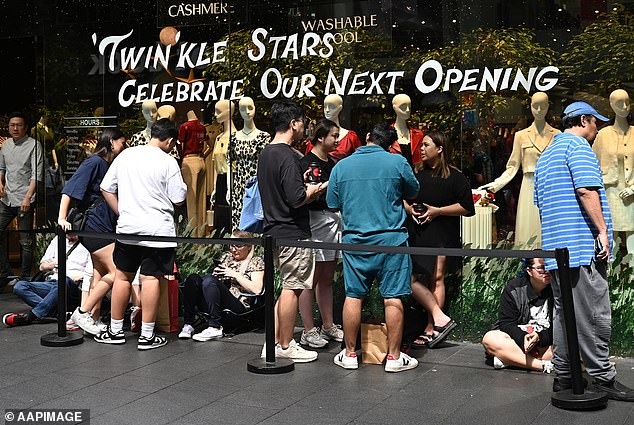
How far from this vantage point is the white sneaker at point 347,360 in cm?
748

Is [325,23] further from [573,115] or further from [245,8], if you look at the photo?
[573,115]

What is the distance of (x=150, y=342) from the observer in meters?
8.30

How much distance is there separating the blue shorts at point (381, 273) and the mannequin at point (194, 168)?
9.58 ft

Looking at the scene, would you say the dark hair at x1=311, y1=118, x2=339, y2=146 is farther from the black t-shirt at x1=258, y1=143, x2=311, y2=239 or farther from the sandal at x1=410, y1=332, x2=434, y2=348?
the sandal at x1=410, y1=332, x2=434, y2=348

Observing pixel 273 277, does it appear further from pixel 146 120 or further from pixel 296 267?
pixel 146 120

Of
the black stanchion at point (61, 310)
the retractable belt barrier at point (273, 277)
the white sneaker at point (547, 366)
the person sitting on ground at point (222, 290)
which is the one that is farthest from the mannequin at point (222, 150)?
the white sneaker at point (547, 366)

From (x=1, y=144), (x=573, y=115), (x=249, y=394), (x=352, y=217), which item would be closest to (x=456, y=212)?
(x=352, y=217)

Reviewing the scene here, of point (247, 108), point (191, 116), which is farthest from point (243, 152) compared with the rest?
point (191, 116)

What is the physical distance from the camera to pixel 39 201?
37.5ft

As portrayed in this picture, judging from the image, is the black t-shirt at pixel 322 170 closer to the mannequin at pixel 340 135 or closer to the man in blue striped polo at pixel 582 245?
the mannequin at pixel 340 135

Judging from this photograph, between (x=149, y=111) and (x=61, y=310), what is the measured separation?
262 cm

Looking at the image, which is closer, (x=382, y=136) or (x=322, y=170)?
(x=382, y=136)

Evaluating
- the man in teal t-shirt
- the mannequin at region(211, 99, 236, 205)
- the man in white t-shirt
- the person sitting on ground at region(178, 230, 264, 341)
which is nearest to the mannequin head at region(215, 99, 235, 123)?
the mannequin at region(211, 99, 236, 205)

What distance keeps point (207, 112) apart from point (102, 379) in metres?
3.58
